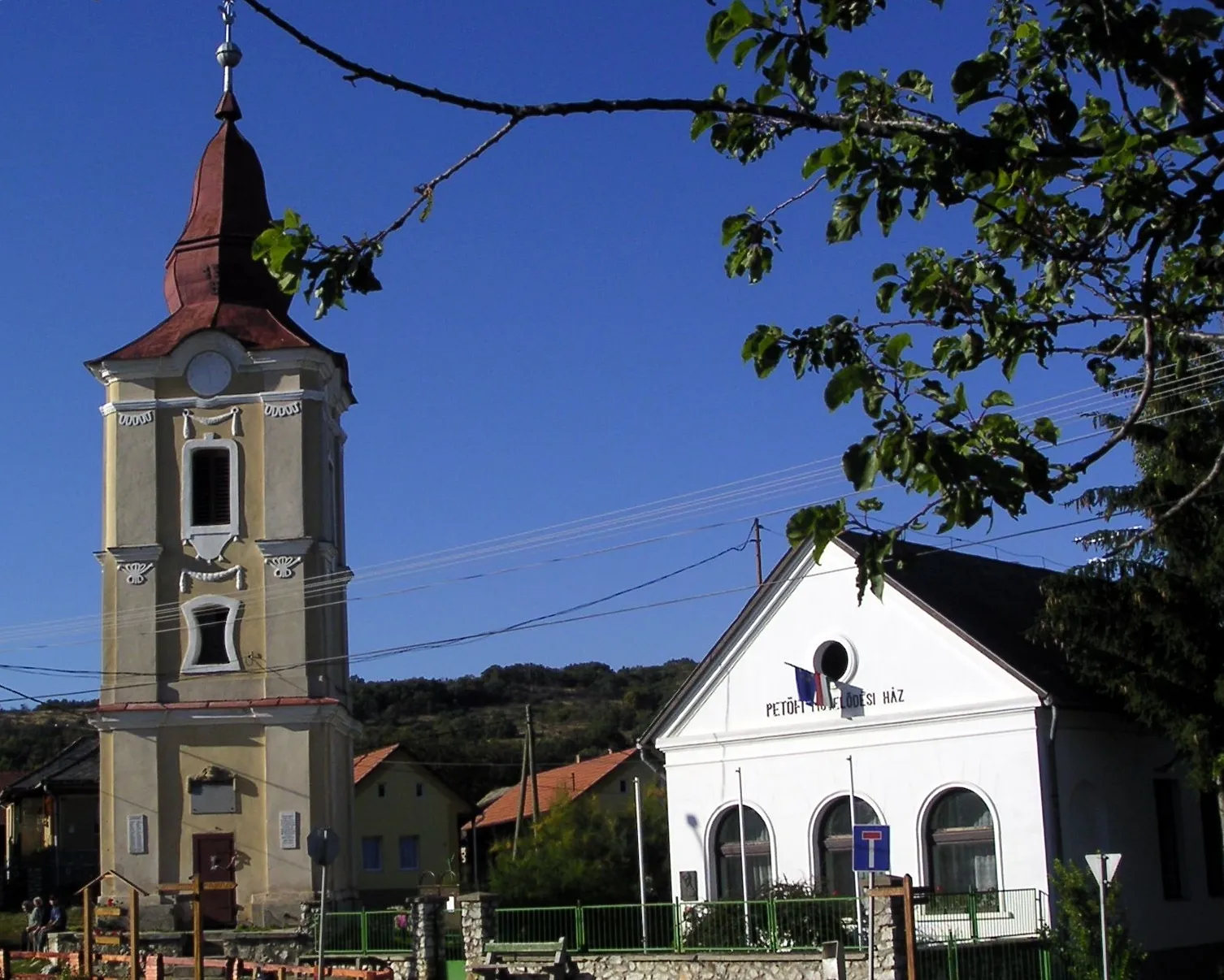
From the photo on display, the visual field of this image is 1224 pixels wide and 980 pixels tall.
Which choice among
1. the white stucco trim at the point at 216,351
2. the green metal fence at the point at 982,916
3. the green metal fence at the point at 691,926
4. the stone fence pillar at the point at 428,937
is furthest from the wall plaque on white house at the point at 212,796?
the green metal fence at the point at 982,916

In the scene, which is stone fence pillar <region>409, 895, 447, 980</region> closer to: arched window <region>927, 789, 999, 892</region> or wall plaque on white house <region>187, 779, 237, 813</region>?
arched window <region>927, 789, 999, 892</region>

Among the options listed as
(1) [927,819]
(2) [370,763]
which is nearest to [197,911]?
(1) [927,819]

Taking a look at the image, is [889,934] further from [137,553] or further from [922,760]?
[137,553]

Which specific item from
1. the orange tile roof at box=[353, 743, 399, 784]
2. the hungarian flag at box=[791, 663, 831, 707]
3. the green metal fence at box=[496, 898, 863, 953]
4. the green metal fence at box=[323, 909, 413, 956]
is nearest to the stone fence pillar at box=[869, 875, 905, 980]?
the green metal fence at box=[496, 898, 863, 953]

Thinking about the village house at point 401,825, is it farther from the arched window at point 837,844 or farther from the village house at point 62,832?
the arched window at point 837,844

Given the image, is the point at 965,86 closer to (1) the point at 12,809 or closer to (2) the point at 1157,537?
(2) the point at 1157,537

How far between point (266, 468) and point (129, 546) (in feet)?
11.3

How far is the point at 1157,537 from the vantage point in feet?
86.6

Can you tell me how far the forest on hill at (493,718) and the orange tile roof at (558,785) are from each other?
203cm

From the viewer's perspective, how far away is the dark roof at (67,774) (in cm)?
5219

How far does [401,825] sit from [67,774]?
12.9m

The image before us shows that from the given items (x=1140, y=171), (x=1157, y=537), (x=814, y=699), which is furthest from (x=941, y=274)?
(x=814, y=699)

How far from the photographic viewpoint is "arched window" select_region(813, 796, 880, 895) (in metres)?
30.7

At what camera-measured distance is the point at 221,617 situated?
1518 inches
